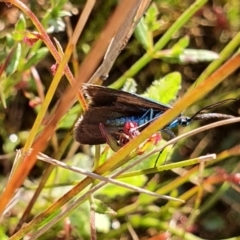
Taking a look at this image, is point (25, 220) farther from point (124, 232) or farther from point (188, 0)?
point (188, 0)

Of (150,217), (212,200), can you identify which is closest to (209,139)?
(212,200)

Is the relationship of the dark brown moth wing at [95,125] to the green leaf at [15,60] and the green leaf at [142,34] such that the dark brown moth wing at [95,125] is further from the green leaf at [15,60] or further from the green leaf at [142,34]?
the green leaf at [142,34]

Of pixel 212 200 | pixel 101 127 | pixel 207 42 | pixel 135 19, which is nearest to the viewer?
pixel 101 127

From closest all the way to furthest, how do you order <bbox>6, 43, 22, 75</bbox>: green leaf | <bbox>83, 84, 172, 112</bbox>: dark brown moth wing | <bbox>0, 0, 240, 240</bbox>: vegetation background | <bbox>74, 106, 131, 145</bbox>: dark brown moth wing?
<bbox>83, 84, 172, 112</bbox>: dark brown moth wing
<bbox>74, 106, 131, 145</bbox>: dark brown moth wing
<bbox>6, 43, 22, 75</bbox>: green leaf
<bbox>0, 0, 240, 240</bbox>: vegetation background

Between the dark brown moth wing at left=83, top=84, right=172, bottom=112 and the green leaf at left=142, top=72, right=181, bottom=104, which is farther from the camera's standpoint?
the green leaf at left=142, top=72, right=181, bottom=104

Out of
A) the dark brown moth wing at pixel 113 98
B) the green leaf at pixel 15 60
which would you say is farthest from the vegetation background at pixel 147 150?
the dark brown moth wing at pixel 113 98

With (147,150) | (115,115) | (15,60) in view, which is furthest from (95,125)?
(15,60)

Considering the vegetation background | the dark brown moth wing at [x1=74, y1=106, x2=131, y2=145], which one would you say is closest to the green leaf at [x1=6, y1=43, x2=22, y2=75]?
the vegetation background

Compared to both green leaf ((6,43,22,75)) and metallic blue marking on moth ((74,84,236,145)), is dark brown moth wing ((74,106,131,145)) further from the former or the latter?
green leaf ((6,43,22,75))
